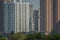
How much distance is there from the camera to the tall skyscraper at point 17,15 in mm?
20173

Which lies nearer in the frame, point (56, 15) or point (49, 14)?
point (56, 15)

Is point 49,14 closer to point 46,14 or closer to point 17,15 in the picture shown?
point 46,14

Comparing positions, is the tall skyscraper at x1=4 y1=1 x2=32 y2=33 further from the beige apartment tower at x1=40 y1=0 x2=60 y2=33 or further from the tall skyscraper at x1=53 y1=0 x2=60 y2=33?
the tall skyscraper at x1=53 y1=0 x2=60 y2=33

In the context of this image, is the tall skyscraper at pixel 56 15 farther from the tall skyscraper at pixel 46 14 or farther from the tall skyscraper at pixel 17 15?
the tall skyscraper at pixel 17 15

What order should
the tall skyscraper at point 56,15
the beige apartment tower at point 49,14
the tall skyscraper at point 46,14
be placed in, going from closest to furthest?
the tall skyscraper at point 56,15 < the beige apartment tower at point 49,14 < the tall skyscraper at point 46,14

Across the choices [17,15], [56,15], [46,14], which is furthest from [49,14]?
[17,15]

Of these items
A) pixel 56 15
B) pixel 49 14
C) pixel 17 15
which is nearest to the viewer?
pixel 56 15

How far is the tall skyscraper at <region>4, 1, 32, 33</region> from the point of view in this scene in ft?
66.2

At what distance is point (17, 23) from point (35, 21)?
7.38ft

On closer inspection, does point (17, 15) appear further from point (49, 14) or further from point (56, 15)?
point (56, 15)

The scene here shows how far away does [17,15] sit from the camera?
69.0ft

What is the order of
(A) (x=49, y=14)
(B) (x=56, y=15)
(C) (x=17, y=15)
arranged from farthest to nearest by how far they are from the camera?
(C) (x=17, y=15) → (A) (x=49, y=14) → (B) (x=56, y=15)

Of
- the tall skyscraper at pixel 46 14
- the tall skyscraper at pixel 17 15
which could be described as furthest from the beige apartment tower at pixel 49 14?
the tall skyscraper at pixel 17 15

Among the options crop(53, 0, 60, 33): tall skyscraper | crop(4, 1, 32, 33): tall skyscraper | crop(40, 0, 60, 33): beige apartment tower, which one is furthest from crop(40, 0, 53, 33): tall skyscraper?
→ crop(4, 1, 32, 33): tall skyscraper
